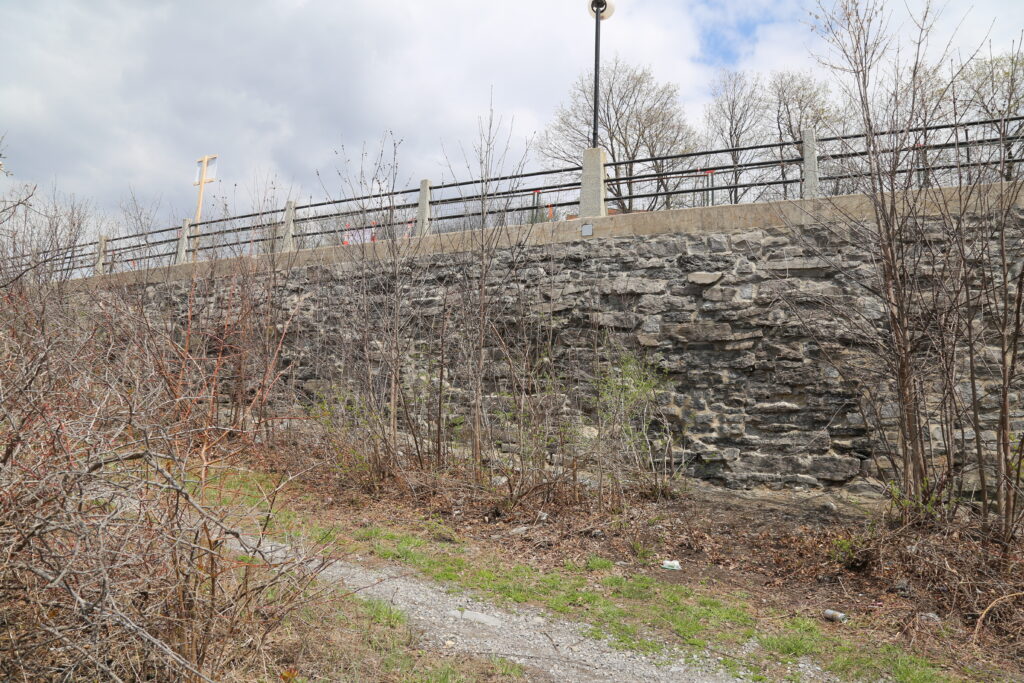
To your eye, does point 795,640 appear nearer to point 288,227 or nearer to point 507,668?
point 507,668

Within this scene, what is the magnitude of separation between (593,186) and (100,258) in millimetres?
11252

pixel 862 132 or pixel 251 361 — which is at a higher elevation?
pixel 862 132

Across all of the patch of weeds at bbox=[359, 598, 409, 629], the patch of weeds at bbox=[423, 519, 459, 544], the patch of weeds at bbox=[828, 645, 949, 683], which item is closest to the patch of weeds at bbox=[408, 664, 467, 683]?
the patch of weeds at bbox=[359, 598, 409, 629]

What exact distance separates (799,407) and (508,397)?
3.48m

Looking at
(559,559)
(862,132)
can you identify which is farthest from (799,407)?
(559,559)

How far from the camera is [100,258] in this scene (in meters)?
13.9

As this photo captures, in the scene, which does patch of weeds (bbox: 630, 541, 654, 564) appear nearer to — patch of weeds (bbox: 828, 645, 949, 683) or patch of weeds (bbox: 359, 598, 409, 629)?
patch of weeds (bbox: 828, 645, 949, 683)

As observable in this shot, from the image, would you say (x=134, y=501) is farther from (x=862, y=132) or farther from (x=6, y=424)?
(x=862, y=132)

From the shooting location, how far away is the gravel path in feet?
12.6

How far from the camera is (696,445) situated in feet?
25.7

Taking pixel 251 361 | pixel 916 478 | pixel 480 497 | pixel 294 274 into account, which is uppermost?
pixel 294 274

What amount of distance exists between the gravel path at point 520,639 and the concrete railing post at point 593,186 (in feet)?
19.9

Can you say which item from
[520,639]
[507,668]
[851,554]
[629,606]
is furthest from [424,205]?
[507,668]

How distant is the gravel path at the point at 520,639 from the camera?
385 centimetres
